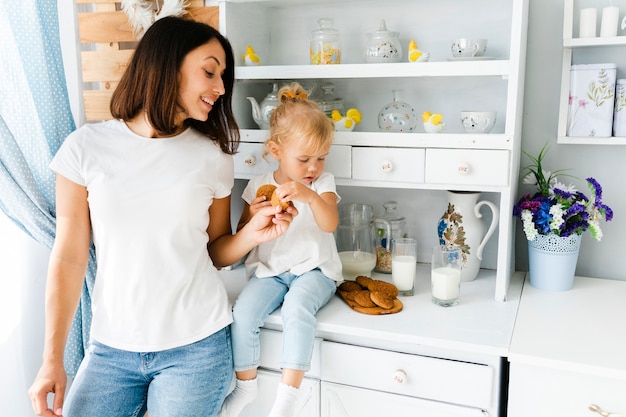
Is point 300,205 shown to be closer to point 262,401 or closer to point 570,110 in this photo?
point 262,401

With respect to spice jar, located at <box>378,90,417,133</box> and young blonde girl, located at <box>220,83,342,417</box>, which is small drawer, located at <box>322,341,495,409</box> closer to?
young blonde girl, located at <box>220,83,342,417</box>

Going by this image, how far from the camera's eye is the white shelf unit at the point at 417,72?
1629 millimetres

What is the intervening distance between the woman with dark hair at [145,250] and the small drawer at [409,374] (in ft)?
0.93

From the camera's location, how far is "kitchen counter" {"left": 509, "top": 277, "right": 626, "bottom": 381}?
4.47 feet

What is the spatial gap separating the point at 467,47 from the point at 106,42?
123 centimetres

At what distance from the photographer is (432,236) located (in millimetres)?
2062

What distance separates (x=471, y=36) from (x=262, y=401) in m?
1.25

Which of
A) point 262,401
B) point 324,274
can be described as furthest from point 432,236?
point 262,401

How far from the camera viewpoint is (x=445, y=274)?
164 centimetres

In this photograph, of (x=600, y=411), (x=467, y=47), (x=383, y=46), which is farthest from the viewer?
(x=383, y=46)

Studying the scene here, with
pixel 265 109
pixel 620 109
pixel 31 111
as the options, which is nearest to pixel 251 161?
pixel 265 109

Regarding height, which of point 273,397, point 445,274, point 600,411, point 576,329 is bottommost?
point 273,397

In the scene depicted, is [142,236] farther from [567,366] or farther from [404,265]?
[567,366]

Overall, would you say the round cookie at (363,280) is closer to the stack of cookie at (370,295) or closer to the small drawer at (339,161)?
the stack of cookie at (370,295)
